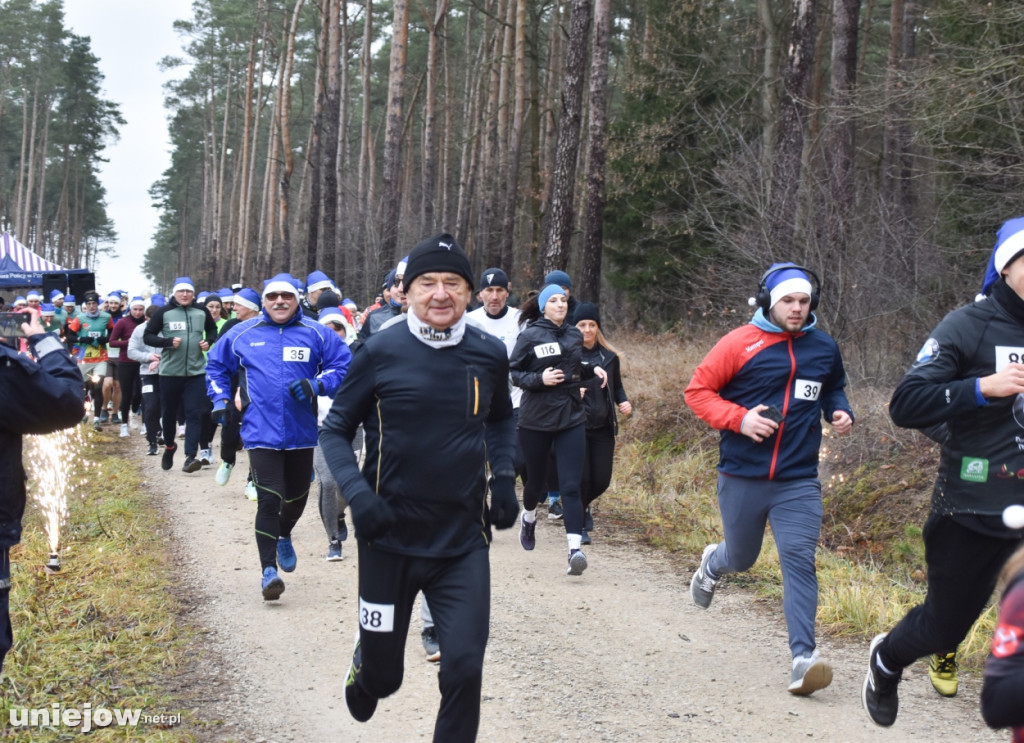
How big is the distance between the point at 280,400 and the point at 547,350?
2224 mm

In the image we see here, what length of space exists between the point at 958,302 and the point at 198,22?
2338 inches

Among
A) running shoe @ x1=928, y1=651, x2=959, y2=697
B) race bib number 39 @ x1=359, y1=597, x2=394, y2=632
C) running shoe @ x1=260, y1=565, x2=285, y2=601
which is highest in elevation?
race bib number 39 @ x1=359, y1=597, x2=394, y2=632

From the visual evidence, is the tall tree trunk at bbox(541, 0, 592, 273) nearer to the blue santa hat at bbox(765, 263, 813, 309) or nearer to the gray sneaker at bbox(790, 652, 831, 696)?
the blue santa hat at bbox(765, 263, 813, 309)

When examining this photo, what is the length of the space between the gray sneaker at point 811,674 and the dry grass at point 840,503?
4.16 ft

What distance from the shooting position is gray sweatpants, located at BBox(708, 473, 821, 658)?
5.46 m

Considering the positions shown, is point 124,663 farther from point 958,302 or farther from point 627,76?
point 627,76

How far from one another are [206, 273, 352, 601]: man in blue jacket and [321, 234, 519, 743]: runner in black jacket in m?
3.15

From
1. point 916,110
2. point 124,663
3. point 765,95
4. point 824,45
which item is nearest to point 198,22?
point 824,45

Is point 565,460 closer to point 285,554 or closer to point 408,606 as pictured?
point 285,554

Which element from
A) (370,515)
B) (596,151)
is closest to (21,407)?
(370,515)

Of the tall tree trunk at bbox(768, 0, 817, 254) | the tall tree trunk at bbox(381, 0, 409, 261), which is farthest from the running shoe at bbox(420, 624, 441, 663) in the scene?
the tall tree trunk at bbox(381, 0, 409, 261)

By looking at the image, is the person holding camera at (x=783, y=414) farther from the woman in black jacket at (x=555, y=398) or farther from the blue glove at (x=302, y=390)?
the blue glove at (x=302, y=390)

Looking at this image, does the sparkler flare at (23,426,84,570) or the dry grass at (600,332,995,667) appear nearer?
the dry grass at (600,332,995,667)

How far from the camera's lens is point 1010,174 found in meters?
11.9
